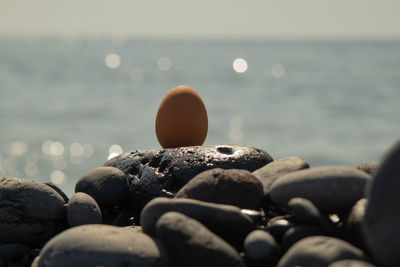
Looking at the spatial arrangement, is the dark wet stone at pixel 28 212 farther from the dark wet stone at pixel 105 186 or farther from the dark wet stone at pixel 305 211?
the dark wet stone at pixel 305 211

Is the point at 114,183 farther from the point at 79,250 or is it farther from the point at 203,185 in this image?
the point at 79,250

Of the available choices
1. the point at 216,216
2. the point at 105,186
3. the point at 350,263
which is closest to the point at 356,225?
the point at 350,263

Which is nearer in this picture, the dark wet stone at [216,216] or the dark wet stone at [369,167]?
the dark wet stone at [216,216]

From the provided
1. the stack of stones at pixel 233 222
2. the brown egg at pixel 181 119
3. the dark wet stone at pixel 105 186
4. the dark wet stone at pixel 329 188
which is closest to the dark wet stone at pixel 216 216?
the stack of stones at pixel 233 222

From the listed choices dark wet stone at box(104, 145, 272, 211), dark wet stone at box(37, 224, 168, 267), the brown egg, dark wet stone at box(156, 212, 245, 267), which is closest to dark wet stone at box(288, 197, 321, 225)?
dark wet stone at box(156, 212, 245, 267)

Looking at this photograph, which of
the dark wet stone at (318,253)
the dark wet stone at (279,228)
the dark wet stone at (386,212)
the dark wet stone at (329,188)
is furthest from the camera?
the dark wet stone at (329,188)

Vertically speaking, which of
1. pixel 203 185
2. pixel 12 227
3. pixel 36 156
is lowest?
pixel 36 156

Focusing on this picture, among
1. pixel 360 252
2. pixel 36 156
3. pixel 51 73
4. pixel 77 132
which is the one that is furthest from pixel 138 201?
pixel 51 73

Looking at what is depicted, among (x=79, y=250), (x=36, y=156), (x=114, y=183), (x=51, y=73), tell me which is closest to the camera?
(x=79, y=250)
